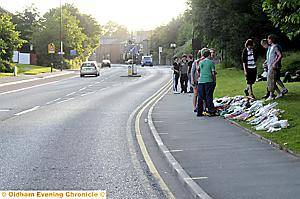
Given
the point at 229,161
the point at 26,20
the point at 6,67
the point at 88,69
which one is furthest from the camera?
the point at 26,20

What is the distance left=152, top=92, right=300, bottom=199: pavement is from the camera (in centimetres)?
710

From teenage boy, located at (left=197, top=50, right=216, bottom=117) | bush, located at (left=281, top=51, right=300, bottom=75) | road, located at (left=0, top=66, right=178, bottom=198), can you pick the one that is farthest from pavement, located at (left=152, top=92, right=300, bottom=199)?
bush, located at (left=281, top=51, right=300, bottom=75)

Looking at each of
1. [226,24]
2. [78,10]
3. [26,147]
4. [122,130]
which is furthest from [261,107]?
[78,10]

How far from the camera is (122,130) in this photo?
13.7 metres

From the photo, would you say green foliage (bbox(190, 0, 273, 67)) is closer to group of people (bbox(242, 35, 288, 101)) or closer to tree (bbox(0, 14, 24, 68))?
tree (bbox(0, 14, 24, 68))

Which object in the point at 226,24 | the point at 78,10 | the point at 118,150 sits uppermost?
the point at 78,10

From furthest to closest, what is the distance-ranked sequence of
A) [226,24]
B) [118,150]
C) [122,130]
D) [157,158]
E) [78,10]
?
[78,10]
[226,24]
[122,130]
[118,150]
[157,158]

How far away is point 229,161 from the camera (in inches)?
354

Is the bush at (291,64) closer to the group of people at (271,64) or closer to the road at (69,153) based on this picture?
the group of people at (271,64)

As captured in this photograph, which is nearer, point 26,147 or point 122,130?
point 26,147

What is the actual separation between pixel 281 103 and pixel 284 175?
6.91 m

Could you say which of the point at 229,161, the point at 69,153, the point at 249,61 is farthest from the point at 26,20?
the point at 229,161

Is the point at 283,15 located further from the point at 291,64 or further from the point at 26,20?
the point at 26,20

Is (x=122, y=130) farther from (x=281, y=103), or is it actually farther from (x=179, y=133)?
(x=281, y=103)
